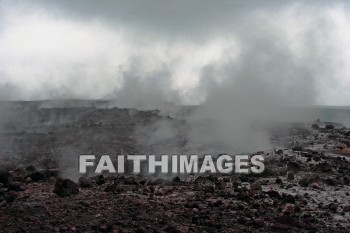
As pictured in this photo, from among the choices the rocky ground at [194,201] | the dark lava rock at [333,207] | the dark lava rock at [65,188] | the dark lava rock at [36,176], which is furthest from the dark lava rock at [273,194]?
the dark lava rock at [36,176]

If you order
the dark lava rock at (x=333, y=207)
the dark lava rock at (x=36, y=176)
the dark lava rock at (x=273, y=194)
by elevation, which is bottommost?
the dark lava rock at (x=333, y=207)

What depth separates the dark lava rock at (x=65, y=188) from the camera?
32.8 feet

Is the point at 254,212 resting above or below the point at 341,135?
below

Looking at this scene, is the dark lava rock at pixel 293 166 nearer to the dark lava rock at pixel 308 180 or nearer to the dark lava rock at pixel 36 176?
the dark lava rock at pixel 308 180

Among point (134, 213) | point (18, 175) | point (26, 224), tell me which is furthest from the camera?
point (18, 175)

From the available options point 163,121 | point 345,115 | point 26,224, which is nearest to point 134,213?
point 26,224

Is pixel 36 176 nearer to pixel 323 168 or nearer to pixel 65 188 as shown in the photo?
pixel 65 188

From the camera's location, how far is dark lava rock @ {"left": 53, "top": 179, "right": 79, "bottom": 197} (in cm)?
1000

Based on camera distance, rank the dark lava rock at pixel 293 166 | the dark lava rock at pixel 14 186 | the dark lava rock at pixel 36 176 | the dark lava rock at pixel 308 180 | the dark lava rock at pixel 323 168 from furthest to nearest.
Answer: the dark lava rock at pixel 293 166 → the dark lava rock at pixel 323 168 → the dark lava rock at pixel 36 176 → the dark lava rock at pixel 308 180 → the dark lava rock at pixel 14 186

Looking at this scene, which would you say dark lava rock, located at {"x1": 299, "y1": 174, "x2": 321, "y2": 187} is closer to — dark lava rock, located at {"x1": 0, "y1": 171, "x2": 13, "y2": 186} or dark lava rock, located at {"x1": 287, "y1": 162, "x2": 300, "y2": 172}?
dark lava rock, located at {"x1": 287, "y1": 162, "x2": 300, "y2": 172}

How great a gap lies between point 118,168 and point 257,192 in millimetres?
7098

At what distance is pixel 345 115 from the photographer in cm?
5512

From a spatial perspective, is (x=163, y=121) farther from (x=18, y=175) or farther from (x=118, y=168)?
(x=18, y=175)

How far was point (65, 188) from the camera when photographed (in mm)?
10070
